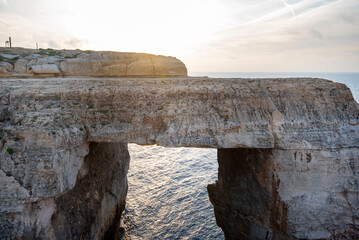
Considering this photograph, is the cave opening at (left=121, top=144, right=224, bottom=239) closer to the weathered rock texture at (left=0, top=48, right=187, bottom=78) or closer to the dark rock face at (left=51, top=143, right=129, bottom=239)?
the dark rock face at (left=51, top=143, right=129, bottom=239)

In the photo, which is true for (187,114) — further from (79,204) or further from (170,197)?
(170,197)

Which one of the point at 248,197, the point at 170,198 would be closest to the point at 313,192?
the point at 248,197

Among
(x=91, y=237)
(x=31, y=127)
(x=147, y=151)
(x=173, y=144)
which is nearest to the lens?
(x=31, y=127)

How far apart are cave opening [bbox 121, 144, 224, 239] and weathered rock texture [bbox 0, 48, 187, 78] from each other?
816cm

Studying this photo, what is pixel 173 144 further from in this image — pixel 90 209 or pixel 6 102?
pixel 6 102

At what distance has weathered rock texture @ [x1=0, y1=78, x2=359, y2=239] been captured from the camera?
748 centimetres

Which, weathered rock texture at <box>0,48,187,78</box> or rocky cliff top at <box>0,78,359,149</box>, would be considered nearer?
rocky cliff top at <box>0,78,359,149</box>

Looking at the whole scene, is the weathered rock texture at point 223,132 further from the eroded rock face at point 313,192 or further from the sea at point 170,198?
the sea at point 170,198

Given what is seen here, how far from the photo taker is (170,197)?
1593 centimetres

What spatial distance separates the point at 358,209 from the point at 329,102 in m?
3.90

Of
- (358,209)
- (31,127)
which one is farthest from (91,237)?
(358,209)

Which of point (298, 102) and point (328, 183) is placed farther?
point (298, 102)

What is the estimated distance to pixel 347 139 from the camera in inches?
326

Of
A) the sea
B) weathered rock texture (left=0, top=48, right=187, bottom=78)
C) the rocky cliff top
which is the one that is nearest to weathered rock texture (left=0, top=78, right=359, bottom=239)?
the rocky cliff top
